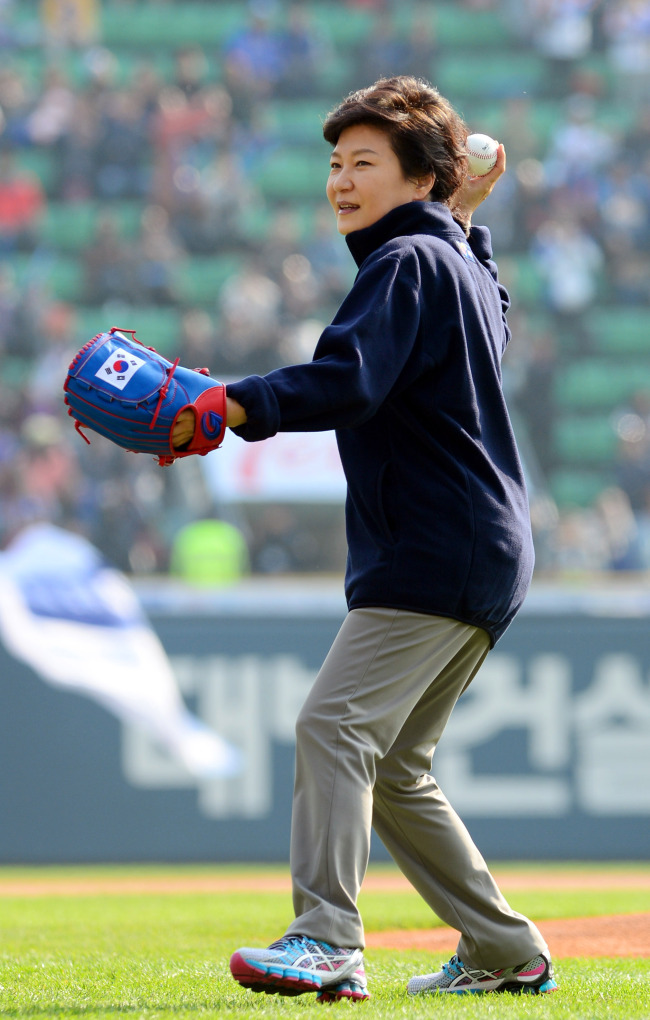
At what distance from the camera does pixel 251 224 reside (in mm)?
11164

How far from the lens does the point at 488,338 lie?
2.73 metres

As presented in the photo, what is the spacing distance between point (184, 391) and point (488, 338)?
646 mm

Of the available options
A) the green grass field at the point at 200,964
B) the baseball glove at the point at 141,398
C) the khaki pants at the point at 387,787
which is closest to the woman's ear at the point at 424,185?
the baseball glove at the point at 141,398

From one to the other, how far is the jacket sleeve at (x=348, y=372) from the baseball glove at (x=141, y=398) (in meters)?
0.05

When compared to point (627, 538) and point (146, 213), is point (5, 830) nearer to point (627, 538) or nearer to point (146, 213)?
point (627, 538)

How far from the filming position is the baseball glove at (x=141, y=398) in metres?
2.42

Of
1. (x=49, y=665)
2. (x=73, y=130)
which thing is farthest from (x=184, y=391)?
(x=73, y=130)

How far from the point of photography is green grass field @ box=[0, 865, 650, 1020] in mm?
2457

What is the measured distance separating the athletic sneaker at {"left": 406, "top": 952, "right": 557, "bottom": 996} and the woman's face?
1.50m

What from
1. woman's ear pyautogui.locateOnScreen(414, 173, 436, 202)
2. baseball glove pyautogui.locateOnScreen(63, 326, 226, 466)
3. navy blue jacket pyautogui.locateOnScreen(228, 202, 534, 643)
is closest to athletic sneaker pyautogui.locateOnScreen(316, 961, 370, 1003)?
navy blue jacket pyautogui.locateOnScreen(228, 202, 534, 643)

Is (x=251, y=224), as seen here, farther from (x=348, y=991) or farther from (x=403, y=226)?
(x=348, y=991)

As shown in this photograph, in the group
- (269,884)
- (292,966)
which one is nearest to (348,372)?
(292,966)

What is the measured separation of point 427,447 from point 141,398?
21.8 inches

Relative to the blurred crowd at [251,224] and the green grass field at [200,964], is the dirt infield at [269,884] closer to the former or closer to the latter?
the green grass field at [200,964]
